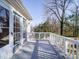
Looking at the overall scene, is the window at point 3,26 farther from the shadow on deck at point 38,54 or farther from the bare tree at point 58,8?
the bare tree at point 58,8

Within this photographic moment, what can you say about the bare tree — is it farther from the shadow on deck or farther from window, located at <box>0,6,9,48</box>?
window, located at <box>0,6,9,48</box>

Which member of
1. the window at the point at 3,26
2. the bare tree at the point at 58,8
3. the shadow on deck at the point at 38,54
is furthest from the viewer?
the bare tree at the point at 58,8

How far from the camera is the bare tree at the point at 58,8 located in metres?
22.6

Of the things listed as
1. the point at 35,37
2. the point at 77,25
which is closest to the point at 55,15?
→ the point at 77,25

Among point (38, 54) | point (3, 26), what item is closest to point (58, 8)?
point (38, 54)

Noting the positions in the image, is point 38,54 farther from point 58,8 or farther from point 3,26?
point 58,8

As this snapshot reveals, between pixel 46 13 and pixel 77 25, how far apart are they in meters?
6.29

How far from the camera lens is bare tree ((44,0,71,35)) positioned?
22.6 metres

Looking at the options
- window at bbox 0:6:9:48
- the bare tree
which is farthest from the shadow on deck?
the bare tree

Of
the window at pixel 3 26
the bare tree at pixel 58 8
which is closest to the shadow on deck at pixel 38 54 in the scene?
the window at pixel 3 26

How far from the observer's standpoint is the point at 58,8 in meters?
22.9

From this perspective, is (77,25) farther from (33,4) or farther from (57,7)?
(33,4)

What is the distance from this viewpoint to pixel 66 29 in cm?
2417

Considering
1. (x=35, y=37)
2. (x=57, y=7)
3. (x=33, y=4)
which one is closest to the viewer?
(x=35, y=37)
